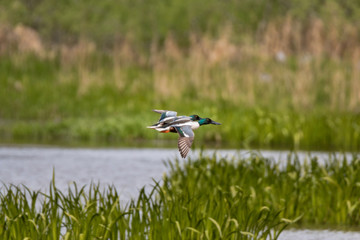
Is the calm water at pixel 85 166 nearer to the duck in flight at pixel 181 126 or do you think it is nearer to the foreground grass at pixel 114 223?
the foreground grass at pixel 114 223

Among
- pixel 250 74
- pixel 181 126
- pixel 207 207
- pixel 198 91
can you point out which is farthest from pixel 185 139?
pixel 250 74

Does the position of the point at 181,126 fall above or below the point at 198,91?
below

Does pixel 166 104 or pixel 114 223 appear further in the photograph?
pixel 166 104

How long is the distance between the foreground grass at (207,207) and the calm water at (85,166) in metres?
1.58

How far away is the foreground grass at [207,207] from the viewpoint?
671 centimetres

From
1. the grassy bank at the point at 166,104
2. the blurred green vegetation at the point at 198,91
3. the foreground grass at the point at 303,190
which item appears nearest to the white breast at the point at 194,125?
the foreground grass at the point at 303,190

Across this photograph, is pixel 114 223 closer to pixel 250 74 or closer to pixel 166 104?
pixel 166 104

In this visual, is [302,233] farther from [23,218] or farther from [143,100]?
[143,100]

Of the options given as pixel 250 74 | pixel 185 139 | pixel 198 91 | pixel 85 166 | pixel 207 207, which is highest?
pixel 250 74

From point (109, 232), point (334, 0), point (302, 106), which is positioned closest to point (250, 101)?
point (302, 106)

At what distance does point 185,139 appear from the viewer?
162 inches

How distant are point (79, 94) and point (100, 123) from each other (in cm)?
430

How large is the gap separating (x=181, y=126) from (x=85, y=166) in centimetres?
1151

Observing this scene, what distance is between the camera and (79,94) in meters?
26.0
